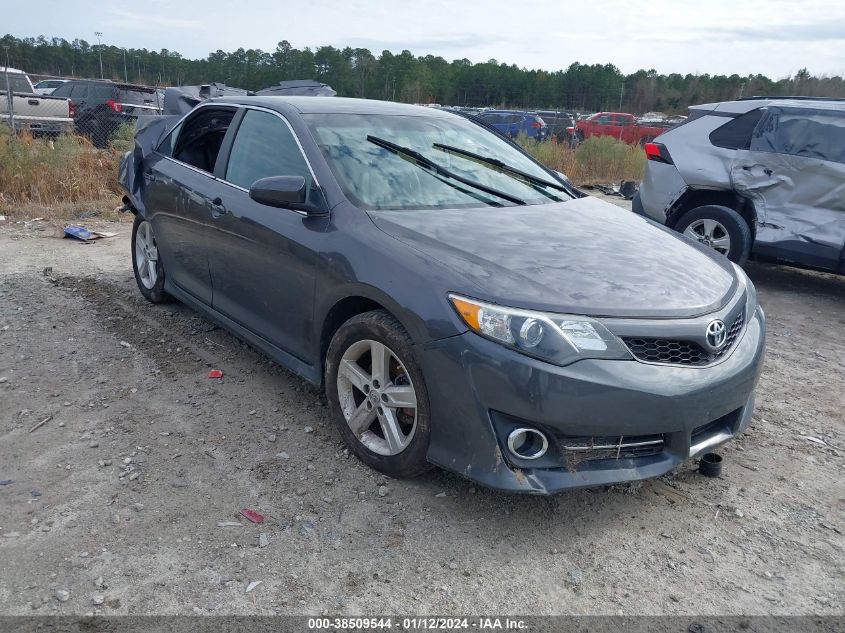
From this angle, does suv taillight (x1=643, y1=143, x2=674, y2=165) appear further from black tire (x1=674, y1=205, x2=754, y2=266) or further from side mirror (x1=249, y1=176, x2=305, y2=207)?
side mirror (x1=249, y1=176, x2=305, y2=207)

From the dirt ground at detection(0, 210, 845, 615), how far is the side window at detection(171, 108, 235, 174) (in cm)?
142

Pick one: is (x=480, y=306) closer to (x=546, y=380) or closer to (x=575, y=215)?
(x=546, y=380)

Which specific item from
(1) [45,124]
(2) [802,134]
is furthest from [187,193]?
(1) [45,124]

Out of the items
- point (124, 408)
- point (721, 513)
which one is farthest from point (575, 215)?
point (124, 408)

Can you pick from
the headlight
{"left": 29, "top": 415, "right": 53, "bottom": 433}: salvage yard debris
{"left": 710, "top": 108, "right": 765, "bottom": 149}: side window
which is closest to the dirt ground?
{"left": 29, "top": 415, "right": 53, "bottom": 433}: salvage yard debris

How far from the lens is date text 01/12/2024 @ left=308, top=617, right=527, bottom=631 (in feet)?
7.55

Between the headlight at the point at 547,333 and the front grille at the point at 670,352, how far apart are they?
0.07 metres

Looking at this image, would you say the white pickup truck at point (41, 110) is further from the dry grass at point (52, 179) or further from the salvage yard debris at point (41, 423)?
the salvage yard debris at point (41, 423)

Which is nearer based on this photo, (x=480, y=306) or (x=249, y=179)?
(x=480, y=306)

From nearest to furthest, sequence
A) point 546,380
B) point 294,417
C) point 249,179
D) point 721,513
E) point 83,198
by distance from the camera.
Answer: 1. point 546,380
2. point 721,513
3. point 294,417
4. point 249,179
5. point 83,198

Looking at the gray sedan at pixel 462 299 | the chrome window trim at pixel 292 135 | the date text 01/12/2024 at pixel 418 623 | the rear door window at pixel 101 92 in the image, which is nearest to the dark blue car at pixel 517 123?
the rear door window at pixel 101 92

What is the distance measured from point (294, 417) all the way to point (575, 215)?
1887 millimetres

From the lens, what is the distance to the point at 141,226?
18.1 feet

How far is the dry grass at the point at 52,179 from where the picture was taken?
9305 millimetres
